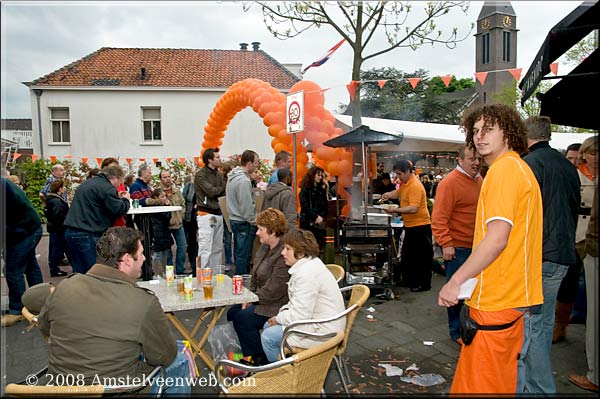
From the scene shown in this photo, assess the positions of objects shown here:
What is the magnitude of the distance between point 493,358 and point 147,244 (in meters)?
5.19

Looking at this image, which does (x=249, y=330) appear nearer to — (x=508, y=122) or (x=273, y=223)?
(x=273, y=223)

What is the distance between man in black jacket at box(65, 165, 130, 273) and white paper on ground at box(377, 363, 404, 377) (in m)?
3.17

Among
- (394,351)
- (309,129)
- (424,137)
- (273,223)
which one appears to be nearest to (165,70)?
(424,137)

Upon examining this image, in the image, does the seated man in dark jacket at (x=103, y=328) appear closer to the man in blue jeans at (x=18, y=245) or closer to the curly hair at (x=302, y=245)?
the curly hair at (x=302, y=245)

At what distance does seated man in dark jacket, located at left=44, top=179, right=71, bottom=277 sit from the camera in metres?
6.61

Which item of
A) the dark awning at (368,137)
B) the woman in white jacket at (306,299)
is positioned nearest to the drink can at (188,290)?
the woman in white jacket at (306,299)

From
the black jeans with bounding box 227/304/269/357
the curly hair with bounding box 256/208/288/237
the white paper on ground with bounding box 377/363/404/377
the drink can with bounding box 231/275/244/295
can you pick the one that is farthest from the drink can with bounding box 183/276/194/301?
the white paper on ground with bounding box 377/363/404/377

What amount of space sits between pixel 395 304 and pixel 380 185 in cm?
506

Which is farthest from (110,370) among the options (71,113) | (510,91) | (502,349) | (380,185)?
(510,91)

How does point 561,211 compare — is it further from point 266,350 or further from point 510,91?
point 510,91

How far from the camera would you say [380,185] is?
33.3ft

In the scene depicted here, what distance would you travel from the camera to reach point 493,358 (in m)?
2.01

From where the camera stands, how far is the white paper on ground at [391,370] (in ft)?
11.6

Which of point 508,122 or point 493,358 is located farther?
point 508,122
